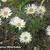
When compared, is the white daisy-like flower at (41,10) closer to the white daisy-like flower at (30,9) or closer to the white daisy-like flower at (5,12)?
the white daisy-like flower at (30,9)

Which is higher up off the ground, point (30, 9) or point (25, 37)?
point (30, 9)

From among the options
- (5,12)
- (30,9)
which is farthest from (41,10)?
(5,12)

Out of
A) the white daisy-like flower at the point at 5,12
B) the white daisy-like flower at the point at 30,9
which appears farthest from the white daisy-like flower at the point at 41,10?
the white daisy-like flower at the point at 5,12

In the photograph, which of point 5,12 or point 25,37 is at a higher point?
point 5,12

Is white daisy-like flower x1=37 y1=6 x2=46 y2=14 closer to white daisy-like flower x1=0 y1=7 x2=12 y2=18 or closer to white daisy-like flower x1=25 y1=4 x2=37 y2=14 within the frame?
white daisy-like flower x1=25 y1=4 x2=37 y2=14

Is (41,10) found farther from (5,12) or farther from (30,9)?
(5,12)

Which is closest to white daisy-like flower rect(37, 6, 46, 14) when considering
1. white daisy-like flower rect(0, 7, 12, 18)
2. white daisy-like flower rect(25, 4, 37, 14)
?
white daisy-like flower rect(25, 4, 37, 14)

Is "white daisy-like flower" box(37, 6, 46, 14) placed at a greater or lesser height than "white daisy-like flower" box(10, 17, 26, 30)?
greater

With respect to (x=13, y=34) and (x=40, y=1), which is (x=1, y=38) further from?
(x=40, y=1)
